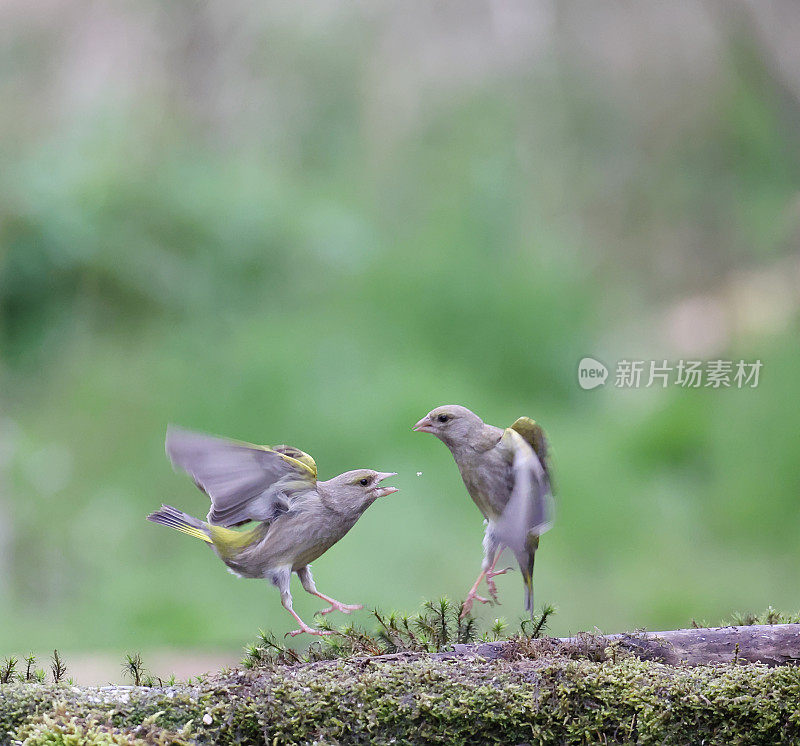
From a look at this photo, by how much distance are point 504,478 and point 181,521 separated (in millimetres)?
808

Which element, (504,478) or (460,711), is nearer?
→ (460,711)

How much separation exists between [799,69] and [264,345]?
132 inches

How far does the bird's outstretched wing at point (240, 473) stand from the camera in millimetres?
2123

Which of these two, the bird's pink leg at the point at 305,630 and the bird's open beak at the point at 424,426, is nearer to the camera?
the bird's pink leg at the point at 305,630

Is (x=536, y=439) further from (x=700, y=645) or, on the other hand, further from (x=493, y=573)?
(x=700, y=645)

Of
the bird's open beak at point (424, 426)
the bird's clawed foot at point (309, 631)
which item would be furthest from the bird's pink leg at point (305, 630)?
the bird's open beak at point (424, 426)

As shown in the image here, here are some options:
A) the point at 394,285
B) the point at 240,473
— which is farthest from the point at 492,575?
the point at 394,285

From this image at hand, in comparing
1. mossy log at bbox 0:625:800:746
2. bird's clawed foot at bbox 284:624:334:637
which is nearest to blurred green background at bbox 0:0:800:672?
bird's clawed foot at bbox 284:624:334:637

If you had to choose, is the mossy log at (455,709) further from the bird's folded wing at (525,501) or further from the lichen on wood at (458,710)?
the bird's folded wing at (525,501)

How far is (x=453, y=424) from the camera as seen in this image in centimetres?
233

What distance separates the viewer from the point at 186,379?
5.73 m

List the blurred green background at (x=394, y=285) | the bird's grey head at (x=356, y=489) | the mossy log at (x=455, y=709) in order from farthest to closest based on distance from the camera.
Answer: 1. the blurred green background at (x=394, y=285)
2. the bird's grey head at (x=356, y=489)
3. the mossy log at (x=455, y=709)

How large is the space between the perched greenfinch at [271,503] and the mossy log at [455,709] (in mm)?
250

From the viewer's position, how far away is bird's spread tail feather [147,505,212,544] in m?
2.32
